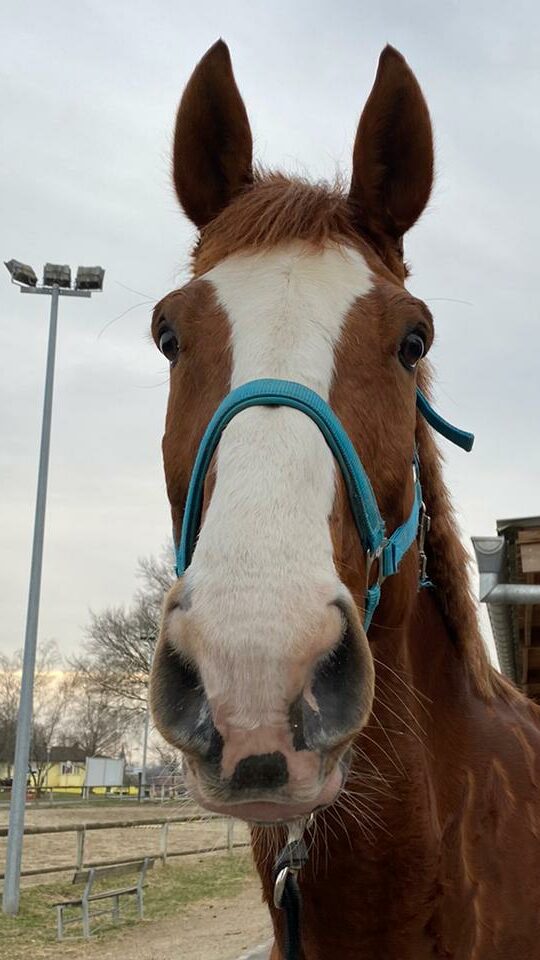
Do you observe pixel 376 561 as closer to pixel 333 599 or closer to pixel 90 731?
pixel 333 599

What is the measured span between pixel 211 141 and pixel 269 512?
1.56 metres

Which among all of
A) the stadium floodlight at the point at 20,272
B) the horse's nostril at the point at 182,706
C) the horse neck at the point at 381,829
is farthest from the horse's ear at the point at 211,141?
the stadium floodlight at the point at 20,272

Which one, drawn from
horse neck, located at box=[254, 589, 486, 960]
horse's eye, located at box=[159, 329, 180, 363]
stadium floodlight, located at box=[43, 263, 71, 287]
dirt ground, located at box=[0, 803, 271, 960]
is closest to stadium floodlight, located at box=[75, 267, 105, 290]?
stadium floodlight, located at box=[43, 263, 71, 287]

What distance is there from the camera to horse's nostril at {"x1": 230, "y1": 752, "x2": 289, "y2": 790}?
4.92 feet

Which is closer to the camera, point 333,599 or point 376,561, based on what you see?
point 333,599

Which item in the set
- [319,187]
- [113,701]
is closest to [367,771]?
[319,187]

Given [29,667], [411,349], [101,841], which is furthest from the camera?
[101,841]

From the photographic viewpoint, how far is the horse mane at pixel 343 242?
7.90 ft

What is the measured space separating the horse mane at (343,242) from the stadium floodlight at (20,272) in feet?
44.5

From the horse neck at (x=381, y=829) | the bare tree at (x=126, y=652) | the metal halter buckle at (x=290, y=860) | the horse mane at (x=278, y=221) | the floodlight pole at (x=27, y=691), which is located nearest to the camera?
the metal halter buckle at (x=290, y=860)

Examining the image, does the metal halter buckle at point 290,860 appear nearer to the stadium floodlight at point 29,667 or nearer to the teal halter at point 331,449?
the teal halter at point 331,449

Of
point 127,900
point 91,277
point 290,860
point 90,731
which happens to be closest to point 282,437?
point 290,860

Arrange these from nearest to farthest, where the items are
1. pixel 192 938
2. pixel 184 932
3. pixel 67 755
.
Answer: pixel 192 938
pixel 184 932
pixel 67 755

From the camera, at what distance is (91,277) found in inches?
639
